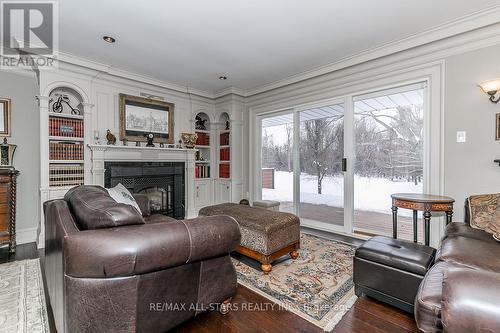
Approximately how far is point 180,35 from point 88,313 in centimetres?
275

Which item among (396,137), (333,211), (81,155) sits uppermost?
(396,137)

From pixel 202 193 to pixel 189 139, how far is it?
3.79ft

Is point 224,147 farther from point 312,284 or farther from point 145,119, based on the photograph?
point 312,284

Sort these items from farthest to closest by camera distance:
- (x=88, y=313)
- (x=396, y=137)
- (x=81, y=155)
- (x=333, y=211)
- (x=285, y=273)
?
1. (x=333, y=211)
2. (x=81, y=155)
3. (x=396, y=137)
4. (x=285, y=273)
5. (x=88, y=313)

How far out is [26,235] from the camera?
3408 mm

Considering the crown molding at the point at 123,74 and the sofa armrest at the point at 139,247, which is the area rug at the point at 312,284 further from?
the crown molding at the point at 123,74

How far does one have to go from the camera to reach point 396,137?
3279 millimetres

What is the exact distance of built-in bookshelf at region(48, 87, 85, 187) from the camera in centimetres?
330

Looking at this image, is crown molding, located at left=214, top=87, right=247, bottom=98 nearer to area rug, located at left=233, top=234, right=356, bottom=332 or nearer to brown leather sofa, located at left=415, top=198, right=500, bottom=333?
area rug, located at left=233, top=234, right=356, bottom=332

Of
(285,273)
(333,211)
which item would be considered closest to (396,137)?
(333,211)

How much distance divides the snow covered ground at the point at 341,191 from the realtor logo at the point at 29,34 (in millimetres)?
3789

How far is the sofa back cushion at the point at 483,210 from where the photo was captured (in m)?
2.06

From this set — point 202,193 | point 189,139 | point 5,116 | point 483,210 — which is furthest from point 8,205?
point 483,210

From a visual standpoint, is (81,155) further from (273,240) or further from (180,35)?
(273,240)
